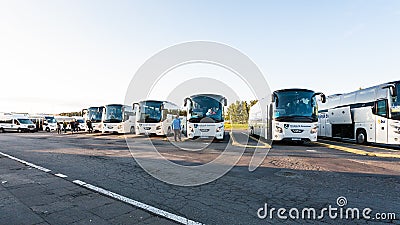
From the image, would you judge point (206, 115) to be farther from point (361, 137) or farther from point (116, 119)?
point (116, 119)

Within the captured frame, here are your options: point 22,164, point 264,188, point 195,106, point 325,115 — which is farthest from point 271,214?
point 325,115

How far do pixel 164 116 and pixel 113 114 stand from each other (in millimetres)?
6809

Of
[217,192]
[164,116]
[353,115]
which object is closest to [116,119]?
[164,116]

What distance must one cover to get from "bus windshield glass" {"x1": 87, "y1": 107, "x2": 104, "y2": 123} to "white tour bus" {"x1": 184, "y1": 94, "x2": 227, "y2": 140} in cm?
1671

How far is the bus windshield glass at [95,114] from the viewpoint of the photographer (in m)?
30.8

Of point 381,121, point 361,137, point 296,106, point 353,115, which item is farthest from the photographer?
point 353,115

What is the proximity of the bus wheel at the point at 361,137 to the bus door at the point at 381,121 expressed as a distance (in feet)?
4.17

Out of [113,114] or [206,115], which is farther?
[113,114]

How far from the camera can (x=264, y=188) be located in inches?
218

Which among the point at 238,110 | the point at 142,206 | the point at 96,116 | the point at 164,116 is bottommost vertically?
the point at 142,206

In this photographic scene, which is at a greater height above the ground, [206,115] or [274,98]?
[274,98]

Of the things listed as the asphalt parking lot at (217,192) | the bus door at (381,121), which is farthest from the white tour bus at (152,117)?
the bus door at (381,121)

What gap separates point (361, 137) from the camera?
53.0ft

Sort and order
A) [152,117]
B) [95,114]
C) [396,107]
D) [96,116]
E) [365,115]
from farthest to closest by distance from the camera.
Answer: [95,114] < [96,116] < [152,117] < [365,115] < [396,107]
